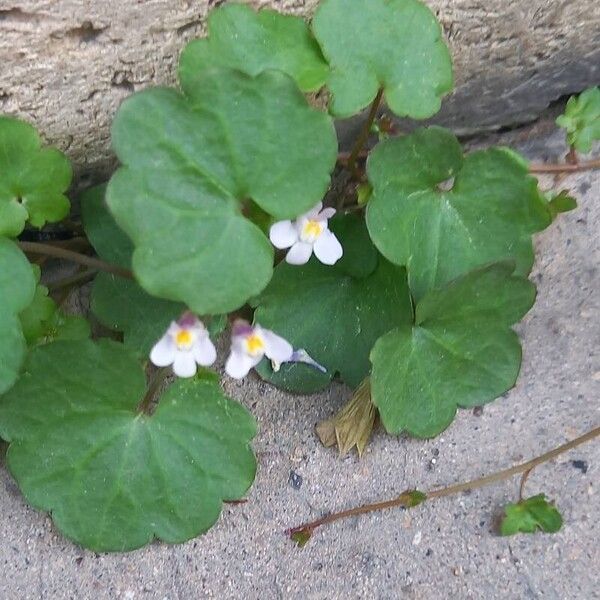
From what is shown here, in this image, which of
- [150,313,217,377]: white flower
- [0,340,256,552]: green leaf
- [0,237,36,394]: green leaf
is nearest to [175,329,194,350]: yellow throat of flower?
[150,313,217,377]: white flower

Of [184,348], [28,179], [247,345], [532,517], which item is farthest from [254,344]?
[532,517]

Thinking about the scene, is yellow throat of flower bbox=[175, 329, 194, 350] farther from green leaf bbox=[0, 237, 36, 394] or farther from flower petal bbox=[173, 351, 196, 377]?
green leaf bbox=[0, 237, 36, 394]

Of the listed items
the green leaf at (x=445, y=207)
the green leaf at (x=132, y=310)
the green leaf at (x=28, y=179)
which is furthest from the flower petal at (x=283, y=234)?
the green leaf at (x=28, y=179)

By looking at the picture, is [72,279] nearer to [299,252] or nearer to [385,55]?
[299,252]

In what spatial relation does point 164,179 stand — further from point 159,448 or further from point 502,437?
point 502,437

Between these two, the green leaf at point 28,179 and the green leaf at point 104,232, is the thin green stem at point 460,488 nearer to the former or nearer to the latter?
the green leaf at point 104,232
